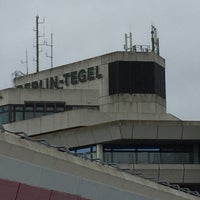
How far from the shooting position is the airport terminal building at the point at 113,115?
168 feet

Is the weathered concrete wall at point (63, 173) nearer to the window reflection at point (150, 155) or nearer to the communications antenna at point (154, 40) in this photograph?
the window reflection at point (150, 155)

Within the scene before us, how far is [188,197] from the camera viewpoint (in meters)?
24.2

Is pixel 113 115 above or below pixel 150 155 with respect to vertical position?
above

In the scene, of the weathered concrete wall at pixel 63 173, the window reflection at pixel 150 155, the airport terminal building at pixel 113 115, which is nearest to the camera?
the weathered concrete wall at pixel 63 173

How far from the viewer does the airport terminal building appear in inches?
2016

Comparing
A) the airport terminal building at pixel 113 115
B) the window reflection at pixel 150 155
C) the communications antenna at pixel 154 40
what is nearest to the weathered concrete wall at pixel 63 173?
the airport terminal building at pixel 113 115

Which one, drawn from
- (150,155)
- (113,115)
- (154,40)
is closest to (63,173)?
(150,155)

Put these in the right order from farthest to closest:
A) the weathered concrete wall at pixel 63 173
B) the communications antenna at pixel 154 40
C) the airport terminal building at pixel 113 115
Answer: the communications antenna at pixel 154 40 → the airport terminal building at pixel 113 115 → the weathered concrete wall at pixel 63 173

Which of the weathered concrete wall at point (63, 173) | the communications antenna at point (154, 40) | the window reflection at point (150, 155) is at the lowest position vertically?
the window reflection at point (150, 155)

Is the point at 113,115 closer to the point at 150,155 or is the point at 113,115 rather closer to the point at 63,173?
the point at 150,155

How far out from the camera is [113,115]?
179ft

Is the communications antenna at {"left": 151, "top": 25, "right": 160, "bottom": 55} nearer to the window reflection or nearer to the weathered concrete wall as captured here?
the window reflection

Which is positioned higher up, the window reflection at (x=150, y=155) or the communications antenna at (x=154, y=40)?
the communications antenna at (x=154, y=40)

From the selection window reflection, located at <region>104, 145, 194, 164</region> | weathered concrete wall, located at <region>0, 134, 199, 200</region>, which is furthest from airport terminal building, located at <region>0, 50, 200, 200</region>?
weathered concrete wall, located at <region>0, 134, 199, 200</region>
